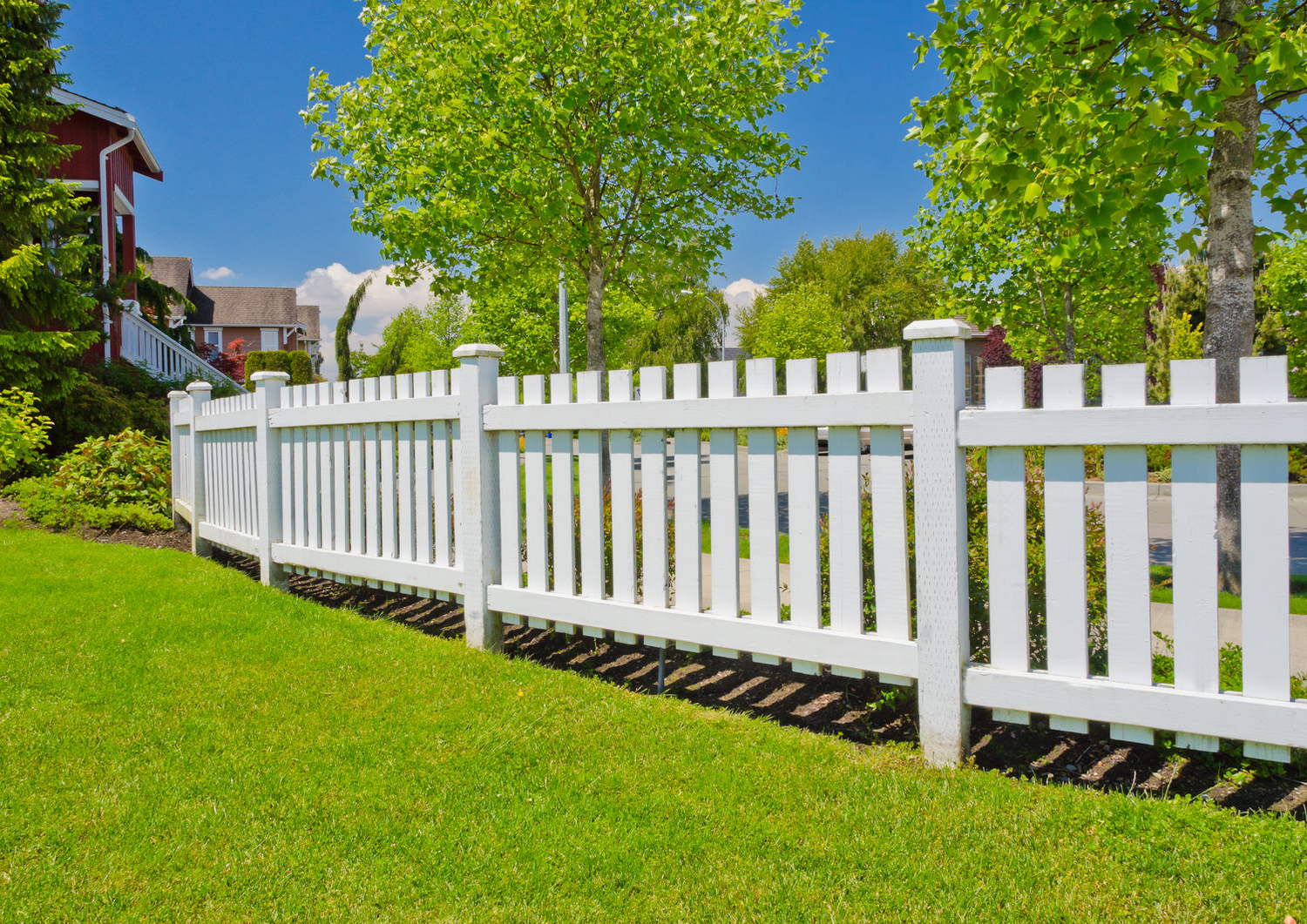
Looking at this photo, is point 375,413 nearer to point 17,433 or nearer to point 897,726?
point 897,726

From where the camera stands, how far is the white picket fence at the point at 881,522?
2.52 m

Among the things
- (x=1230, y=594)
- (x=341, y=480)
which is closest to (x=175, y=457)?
(x=341, y=480)

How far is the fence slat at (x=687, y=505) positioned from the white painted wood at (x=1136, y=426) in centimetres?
113

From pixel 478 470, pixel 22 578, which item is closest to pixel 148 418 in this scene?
pixel 22 578

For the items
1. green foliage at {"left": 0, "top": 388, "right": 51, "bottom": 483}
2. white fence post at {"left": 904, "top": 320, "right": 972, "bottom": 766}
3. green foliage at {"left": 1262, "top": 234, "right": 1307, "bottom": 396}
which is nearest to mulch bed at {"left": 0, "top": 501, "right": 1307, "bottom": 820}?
white fence post at {"left": 904, "top": 320, "right": 972, "bottom": 766}

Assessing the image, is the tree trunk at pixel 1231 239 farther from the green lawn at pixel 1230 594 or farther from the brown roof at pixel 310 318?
the brown roof at pixel 310 318

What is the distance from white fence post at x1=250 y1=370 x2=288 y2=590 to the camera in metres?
6.07

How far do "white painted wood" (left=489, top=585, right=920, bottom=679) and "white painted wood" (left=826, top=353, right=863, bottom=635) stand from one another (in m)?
0.08

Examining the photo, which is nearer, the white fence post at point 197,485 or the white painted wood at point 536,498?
the white painted wood at point 536,498

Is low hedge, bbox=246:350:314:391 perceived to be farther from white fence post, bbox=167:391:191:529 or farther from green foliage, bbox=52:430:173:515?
white fence post, bbox=167:391:191:529

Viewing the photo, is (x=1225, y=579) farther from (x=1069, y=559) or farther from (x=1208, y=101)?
(x=1069, y=559)

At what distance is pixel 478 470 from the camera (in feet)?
14.2

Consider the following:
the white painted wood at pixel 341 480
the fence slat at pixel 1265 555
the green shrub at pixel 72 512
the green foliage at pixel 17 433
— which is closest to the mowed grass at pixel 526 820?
the fence slat at pixel 1265 555

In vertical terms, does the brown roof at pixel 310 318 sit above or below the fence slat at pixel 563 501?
above
